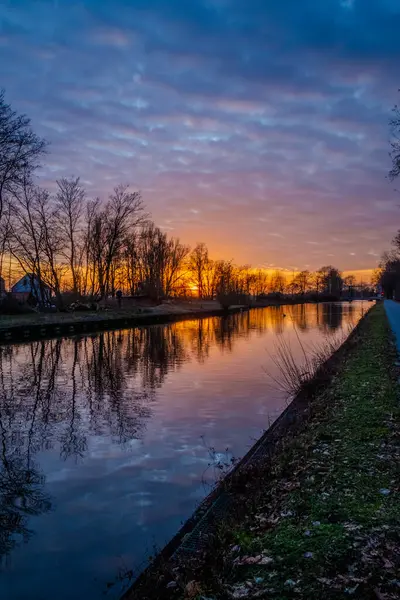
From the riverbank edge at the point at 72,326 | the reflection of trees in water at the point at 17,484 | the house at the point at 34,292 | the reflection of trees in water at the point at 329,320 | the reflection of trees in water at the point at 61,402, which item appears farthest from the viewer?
the house at the point at 34,292

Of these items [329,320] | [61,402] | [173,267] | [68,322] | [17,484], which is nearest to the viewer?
[17,484]

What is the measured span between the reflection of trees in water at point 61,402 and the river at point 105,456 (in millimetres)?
35

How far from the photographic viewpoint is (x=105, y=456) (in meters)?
8.97

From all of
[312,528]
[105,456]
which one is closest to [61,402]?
[105,456]

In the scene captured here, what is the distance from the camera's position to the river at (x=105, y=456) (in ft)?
18.1

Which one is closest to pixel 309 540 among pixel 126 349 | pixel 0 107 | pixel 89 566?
pixel 89 566

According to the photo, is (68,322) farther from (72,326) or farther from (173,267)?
(173,267)

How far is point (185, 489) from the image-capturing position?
7449 mm

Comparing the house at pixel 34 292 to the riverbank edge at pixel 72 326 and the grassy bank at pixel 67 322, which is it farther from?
the riverbank edge at pixel 72 326

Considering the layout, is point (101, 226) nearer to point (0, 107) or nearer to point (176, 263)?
point (0, 107)

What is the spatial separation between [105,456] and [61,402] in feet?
15.7

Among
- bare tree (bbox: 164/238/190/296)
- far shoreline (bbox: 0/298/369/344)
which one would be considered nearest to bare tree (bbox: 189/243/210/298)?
bare tree (bbox: 164/238/190/296)

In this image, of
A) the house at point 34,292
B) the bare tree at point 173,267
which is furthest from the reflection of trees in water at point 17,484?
the bare tree at point 173,267

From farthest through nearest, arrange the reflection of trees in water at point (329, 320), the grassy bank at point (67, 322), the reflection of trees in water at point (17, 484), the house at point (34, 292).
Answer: the house at point (34, 292), the reflection of trees in water at point (329, 320), the grassy bank at point (67, 322), the reflection of trees in water at point (17, 484)
